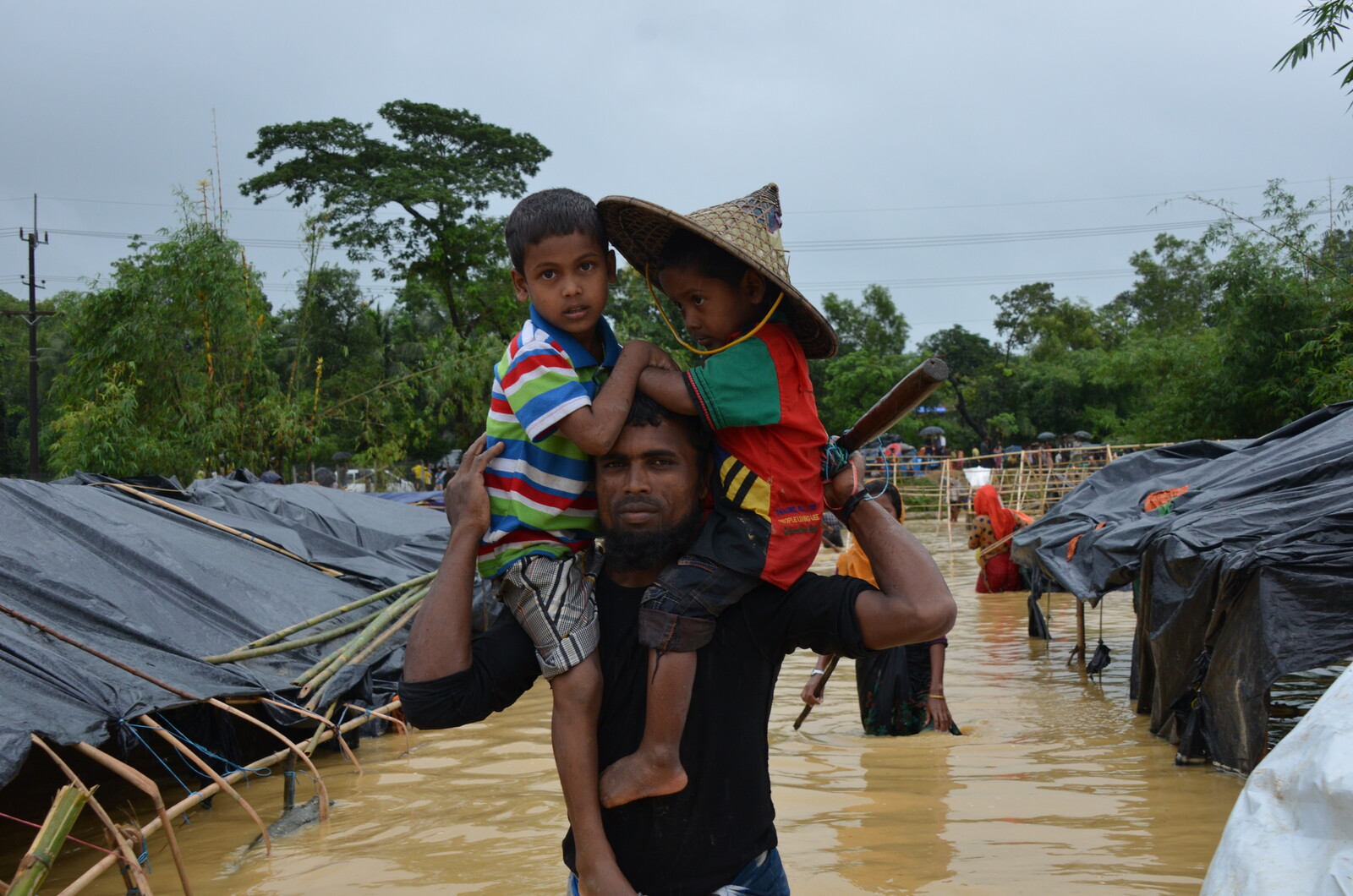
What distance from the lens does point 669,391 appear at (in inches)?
79.3

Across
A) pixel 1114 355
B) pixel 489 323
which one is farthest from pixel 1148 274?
pixel 489 323

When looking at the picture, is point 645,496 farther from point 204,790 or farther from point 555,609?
point 204,790

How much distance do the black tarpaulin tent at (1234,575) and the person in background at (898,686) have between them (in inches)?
49.4

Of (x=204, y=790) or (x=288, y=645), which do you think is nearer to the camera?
(x=204, y=790)

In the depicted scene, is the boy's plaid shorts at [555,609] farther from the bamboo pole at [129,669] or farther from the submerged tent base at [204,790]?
the bamboo pole at [129,669]

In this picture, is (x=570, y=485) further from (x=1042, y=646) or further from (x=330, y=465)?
(x=330, y=465)

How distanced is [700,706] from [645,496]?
1.26ft

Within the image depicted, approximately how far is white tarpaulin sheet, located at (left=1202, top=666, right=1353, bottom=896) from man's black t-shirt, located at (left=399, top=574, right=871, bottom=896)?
2.16 ft

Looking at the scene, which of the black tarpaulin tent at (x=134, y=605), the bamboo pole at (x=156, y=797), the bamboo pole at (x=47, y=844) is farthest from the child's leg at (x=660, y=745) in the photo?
the black tarpaulin tent at (x=134, y=605)

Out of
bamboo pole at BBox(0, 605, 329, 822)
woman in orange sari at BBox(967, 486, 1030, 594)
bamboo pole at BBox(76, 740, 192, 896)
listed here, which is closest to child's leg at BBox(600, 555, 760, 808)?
bamboo pole at BBox(76, 740, 192, 896)

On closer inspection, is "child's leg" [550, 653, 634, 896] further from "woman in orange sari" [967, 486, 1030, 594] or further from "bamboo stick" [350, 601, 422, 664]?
"woman in orange sari" [967, 486, 1030, 594]

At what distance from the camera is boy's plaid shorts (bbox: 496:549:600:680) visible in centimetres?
198

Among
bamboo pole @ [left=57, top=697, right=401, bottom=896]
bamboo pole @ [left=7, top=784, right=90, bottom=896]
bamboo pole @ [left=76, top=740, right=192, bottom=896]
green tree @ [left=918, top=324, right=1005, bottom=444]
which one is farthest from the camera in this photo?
green tree @ [left=918, top=324, right=1005, bottom=444]

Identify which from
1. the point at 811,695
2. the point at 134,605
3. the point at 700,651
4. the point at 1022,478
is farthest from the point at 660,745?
the point at 1022,478
